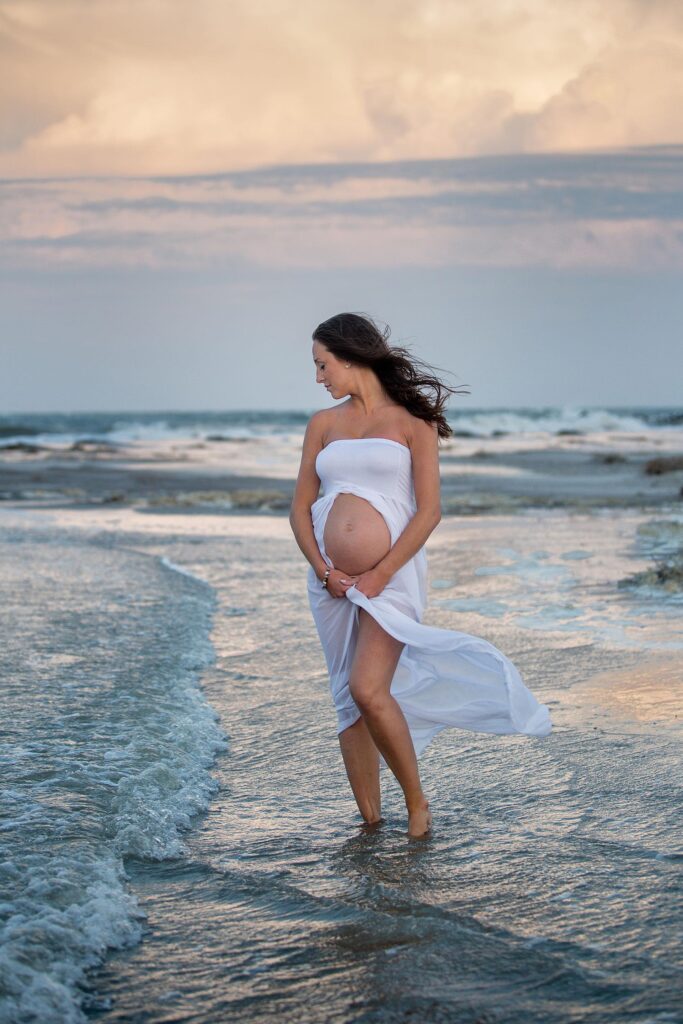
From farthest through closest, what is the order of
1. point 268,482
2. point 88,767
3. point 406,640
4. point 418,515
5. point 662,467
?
point 662,467 → point 268,482 → point 88,767 → point 418,515 → point 406,640

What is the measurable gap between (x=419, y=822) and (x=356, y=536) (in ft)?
3.54

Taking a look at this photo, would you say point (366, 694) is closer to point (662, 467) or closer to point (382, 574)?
point (382, 574)

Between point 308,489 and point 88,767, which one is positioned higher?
point 308,489

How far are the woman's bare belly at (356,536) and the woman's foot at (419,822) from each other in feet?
2.99

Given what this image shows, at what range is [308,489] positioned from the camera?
4.55 m

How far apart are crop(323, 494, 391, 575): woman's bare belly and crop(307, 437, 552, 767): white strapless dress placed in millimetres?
34

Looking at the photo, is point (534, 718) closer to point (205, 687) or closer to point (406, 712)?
point (406, 712)

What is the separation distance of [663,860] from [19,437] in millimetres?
63568

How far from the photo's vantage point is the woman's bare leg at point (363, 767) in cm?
443

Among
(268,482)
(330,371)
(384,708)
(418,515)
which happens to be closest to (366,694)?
(384,708)

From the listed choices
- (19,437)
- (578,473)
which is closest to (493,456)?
(578,473)

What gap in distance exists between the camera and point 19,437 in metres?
64.2

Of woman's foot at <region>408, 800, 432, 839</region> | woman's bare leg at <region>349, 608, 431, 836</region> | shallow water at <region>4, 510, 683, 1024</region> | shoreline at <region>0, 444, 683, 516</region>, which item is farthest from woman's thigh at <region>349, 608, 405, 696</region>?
shoreline at <region>0, 444, 683, 516</region>

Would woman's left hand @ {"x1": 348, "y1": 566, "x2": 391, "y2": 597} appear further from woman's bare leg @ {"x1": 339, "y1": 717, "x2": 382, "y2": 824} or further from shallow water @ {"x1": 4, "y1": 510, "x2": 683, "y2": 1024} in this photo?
shallow water @ {"x1": 4, "y1": 510, "x2": 683, "y2": 1024}
